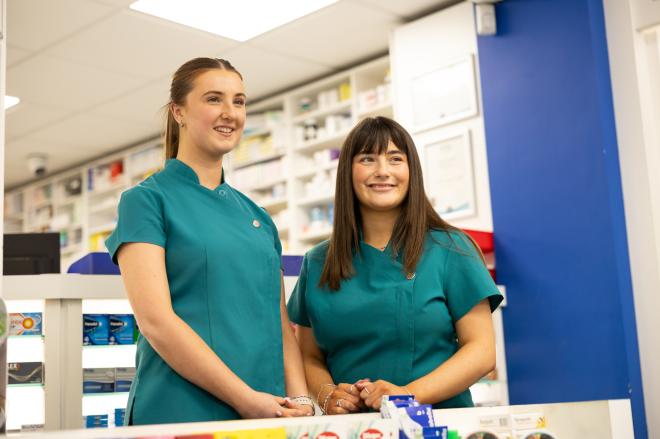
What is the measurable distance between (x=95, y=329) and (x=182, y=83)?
130cm

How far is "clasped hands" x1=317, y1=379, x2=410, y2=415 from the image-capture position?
1749 millimetres

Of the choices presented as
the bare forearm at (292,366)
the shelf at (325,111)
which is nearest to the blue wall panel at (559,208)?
the shelf at (325,111)

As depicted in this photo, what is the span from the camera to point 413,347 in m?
1.96

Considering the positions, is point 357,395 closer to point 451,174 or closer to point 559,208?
point 559,208

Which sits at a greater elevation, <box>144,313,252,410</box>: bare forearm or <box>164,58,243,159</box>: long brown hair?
<box>164,58,243,159</box>: long brown hair

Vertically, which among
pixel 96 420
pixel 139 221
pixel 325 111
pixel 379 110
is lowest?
→ pixel 96 420

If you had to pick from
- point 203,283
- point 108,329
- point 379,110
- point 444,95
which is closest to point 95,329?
point 108,329

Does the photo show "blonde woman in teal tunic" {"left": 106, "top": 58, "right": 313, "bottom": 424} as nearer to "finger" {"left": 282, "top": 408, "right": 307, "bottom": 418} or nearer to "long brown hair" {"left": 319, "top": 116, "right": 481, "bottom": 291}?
"finger" {"left": 282, "top": 408, "right": 307, "bottom": 418}

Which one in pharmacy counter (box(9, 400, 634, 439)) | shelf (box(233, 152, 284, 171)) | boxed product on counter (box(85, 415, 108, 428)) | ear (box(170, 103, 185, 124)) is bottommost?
boxed product on counter (box(85, 415, 108, 428))

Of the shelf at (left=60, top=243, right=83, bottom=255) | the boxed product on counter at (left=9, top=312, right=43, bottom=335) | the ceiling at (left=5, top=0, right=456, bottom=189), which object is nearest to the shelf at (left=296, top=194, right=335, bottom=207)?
the ceiling at (left=5, top=0, right=456, bottom=189)

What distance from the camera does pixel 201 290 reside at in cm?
177

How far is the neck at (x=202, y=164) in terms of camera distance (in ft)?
6.38

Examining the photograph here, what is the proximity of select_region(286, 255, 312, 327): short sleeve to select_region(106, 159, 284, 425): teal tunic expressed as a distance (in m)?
0.25

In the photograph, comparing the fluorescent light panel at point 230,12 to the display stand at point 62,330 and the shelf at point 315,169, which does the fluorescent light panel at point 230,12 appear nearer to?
the shelf at point 315,169
